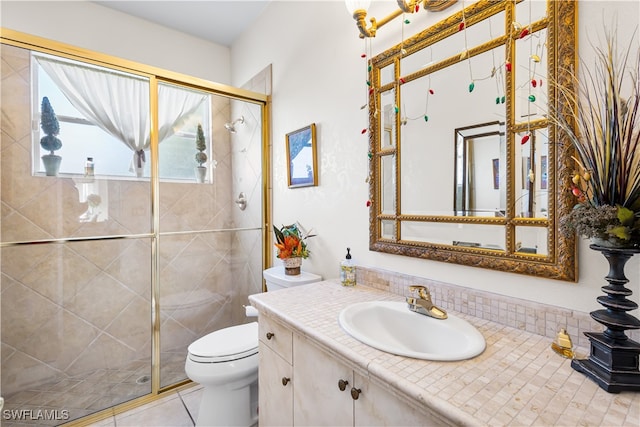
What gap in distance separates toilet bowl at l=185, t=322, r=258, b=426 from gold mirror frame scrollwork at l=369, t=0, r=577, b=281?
3.09ft

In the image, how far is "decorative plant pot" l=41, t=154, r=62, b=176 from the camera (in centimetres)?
169

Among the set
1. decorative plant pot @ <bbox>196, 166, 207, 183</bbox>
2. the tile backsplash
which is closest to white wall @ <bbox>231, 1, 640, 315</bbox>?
the tile backsplash

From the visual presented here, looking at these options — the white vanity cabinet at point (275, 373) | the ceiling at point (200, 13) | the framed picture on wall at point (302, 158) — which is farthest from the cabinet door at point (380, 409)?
the ceiling at point (200, 13)

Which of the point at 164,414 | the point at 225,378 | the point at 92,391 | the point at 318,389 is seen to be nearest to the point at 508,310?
the point at 318,389

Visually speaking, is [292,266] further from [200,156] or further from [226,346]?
[200,156]

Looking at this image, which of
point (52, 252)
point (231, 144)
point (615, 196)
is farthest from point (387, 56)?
point (52, 252)

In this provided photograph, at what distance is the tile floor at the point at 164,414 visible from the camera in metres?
1.65

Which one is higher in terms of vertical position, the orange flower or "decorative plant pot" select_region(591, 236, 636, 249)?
"decorative plant pot" select_region(591, 236, 636, 249)

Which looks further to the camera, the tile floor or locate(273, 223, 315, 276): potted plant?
locate(273, 223, 315, 276): potted plant

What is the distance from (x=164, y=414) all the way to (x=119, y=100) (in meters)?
1.94

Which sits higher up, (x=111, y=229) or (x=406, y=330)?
(x=111, y=229)

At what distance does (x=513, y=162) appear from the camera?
3.14 ft

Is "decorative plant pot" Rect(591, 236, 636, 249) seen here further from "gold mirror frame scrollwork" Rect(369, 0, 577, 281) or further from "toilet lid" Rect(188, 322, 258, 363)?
"toilet lid" Rect(188, 322, 258, 363)

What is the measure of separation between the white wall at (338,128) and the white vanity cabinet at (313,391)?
0.56 metres
